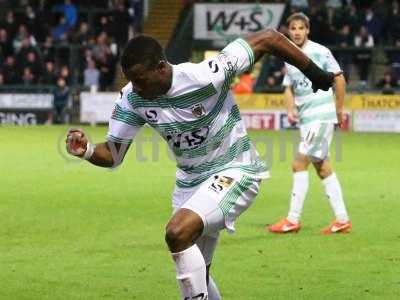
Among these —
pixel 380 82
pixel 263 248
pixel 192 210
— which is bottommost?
pixel 380 82

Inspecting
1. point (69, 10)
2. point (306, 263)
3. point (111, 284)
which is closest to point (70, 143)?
point (111, 284)

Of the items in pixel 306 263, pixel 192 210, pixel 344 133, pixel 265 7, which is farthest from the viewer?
pixel 265 7

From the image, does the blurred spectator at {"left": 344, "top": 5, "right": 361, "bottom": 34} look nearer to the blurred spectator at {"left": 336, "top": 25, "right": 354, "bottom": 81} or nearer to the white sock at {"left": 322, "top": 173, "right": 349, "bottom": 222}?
the blurred spectator at {"left": 336, "top": 25, "right": 354, "bottom": 81}

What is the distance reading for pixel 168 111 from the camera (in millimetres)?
6926

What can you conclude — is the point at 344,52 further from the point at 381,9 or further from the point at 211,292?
the point at 211,292

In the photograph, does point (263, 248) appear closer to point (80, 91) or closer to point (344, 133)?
point (344, 133)

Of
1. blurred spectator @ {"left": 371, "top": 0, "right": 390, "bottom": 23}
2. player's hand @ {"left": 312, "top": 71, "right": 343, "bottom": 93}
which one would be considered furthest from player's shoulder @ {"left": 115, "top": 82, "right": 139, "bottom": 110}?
blurred spectator @ {"left": 371, "top": 0, "right": 390, "bottom": 23}

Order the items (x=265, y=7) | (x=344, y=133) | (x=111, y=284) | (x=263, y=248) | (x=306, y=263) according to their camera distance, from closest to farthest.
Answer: (x=111, y=284) < (x=306, y=263) < (x=263, y=248) < (x=344, y=133) < (x=265, y=7)

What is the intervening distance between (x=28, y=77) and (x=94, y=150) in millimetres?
23714

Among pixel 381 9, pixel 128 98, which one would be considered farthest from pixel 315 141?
pixel 381 9

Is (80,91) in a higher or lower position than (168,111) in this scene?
lower

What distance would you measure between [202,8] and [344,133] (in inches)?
313

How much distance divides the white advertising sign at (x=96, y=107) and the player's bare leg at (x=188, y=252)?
22.0m

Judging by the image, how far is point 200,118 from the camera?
6.94 meters
